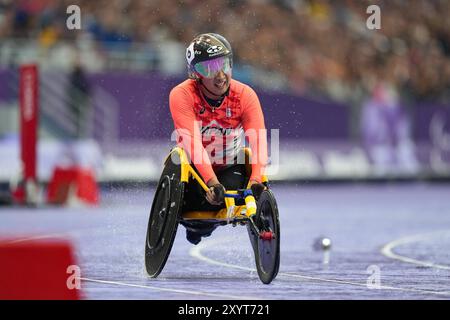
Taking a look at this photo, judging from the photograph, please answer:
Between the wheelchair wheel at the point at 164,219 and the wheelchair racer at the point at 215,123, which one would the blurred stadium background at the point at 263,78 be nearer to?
the wheelchair wheel at the point at 164,219

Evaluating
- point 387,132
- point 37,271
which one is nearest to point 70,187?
point 387,132

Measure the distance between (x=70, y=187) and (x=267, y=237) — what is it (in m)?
13.9

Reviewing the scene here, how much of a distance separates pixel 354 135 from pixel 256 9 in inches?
172

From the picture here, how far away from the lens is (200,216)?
35.5 feet

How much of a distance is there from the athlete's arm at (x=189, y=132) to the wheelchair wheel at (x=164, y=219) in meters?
0.22

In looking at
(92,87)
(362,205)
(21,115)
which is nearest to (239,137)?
(21,115)

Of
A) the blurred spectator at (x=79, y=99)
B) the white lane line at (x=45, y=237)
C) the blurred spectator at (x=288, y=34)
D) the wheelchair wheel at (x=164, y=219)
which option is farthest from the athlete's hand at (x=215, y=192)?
the blurred spectator at (x=288, y=34)

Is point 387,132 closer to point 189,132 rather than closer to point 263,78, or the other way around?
point 263,78

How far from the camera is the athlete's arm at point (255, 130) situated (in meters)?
10.5

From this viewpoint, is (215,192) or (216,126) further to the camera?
(216,126)

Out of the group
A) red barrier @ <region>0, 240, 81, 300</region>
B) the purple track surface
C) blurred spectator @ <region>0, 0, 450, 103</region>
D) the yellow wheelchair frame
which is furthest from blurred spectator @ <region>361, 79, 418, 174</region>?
the yellow wheelchair frame

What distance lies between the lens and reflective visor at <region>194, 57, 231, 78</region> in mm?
10484

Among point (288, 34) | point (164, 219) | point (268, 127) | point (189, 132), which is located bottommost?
point (164, 219)

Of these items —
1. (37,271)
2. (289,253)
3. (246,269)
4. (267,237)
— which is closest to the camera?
(267,237)
